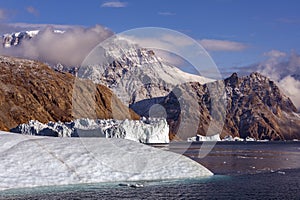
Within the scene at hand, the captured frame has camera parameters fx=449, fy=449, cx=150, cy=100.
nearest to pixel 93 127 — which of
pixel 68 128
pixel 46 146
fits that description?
pixel 68 128

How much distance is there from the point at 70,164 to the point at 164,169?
12.6 metres

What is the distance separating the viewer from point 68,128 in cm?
18850

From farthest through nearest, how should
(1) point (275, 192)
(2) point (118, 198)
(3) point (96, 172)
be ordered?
(3) point (96, 172) < (1) point (275, 192) < (2) point (118, 198)

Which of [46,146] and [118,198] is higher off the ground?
[46,146]

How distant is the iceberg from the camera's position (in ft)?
177

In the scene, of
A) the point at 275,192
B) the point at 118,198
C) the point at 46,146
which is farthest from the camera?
the point at 46,146

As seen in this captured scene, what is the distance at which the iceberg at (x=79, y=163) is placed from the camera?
53906 mm

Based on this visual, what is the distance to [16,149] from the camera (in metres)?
58.8

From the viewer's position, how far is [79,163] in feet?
189

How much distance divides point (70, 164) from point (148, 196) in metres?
13.4

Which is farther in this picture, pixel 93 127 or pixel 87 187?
pixel 93 127

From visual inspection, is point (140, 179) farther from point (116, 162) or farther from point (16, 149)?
point (16, 149)

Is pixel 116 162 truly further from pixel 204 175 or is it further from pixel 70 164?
pixel 204 175

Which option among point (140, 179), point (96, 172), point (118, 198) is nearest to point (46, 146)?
point (96, 172)
